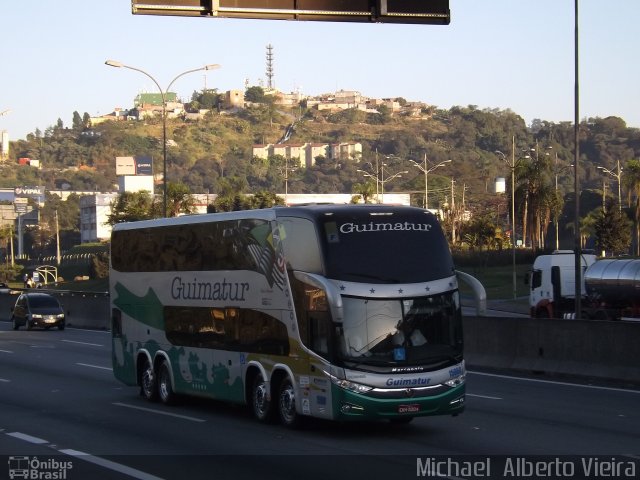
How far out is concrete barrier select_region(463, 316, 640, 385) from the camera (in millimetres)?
23359

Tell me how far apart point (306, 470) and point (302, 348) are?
334 cm

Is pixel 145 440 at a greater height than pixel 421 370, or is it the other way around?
pixel 421 370

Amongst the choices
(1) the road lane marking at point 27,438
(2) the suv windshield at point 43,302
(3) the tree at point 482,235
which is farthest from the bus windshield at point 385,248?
(3) the tree at point 482,235

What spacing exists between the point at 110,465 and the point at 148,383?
7.82 m

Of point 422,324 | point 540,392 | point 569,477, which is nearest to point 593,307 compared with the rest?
point 540,392

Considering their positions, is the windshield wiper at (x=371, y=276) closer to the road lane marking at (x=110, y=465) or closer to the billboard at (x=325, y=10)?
the billboard at (x=325, y=10)

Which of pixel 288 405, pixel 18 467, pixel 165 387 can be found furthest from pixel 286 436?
pixel 165 387

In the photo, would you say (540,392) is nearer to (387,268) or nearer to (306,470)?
(387,268)

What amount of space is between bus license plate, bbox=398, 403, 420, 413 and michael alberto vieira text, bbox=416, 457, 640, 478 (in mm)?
1710

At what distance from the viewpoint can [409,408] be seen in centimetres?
1545

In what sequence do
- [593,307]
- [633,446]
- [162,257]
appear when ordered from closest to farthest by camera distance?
[633,446], [162,257], [593,307]

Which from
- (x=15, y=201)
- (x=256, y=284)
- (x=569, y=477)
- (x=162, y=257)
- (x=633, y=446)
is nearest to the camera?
(x=569, y=477)

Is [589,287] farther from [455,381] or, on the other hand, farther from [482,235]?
[482,235]

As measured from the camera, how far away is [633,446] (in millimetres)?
14547
